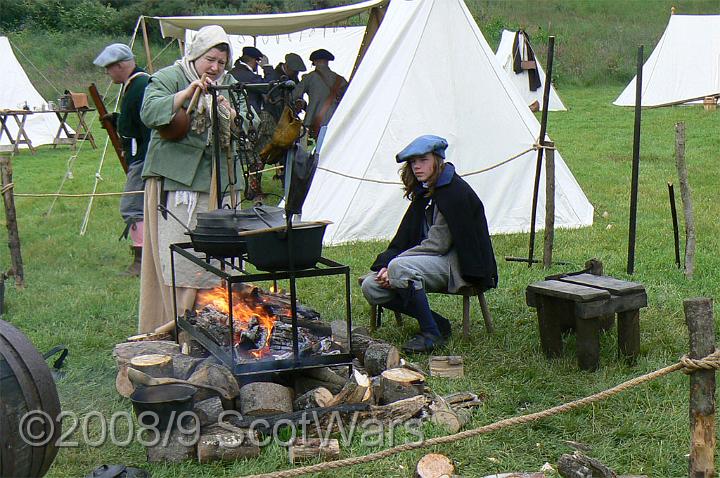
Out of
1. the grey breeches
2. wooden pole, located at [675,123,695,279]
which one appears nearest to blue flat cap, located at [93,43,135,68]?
the grey breeches

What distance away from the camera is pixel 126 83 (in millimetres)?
6082

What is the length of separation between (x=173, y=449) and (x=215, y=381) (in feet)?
1.40

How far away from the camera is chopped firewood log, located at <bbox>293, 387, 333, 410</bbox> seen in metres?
3.92

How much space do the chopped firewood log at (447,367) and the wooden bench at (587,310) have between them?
0.54m

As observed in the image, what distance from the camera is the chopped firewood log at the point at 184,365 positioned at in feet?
13.8

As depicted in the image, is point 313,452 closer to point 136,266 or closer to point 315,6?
point 136,266

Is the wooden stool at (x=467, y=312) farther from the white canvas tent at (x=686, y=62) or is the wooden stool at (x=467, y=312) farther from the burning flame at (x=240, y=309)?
the white canvas tent at (x=686, y=62)

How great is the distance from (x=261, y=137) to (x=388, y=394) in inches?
52.5

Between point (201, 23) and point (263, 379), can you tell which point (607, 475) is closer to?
point (263, 379)

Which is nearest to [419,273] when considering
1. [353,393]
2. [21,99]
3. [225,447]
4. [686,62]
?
[353,393]

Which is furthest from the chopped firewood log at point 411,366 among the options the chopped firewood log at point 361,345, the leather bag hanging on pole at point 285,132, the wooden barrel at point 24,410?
the wooden barrel at point 24,410

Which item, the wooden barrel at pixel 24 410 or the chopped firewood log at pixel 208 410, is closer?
the wooden barrel at pixel 24 410

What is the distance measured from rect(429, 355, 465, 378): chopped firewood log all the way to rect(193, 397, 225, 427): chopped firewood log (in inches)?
46.7

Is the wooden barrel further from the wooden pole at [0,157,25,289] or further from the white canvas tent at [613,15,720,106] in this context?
the white canvas tent at [613,15,720,106]
